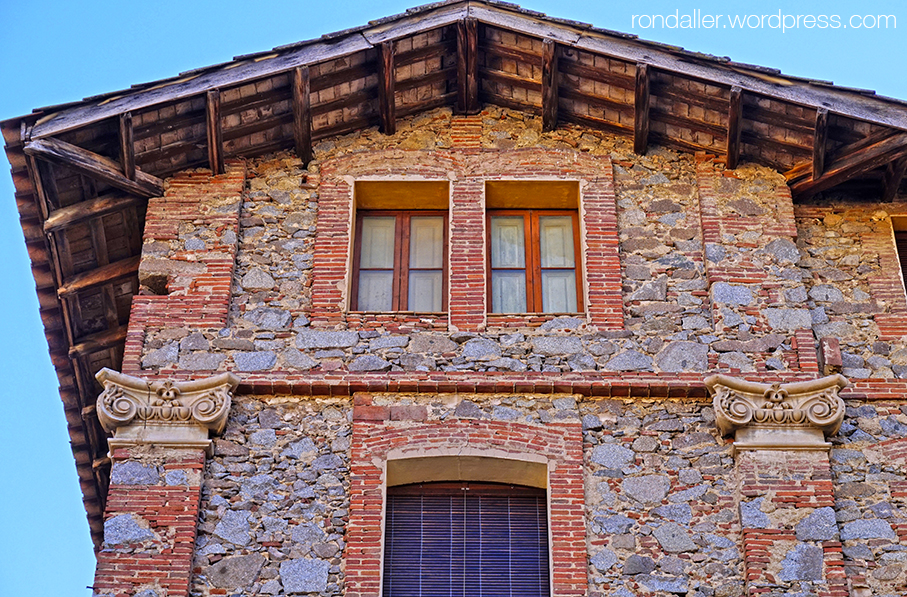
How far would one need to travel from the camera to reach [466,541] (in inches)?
492

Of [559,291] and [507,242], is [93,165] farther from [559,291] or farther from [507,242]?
[559,291]

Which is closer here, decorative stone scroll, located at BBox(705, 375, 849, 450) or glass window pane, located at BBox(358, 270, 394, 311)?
decorative stone scroll, located at BBox(705, 375, 849, 450)

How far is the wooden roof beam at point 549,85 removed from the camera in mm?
14555

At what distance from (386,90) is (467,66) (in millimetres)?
981

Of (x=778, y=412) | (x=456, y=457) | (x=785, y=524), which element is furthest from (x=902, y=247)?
(x=456, y=457)

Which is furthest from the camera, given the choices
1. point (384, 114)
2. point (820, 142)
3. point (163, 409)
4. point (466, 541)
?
point (384, 114)

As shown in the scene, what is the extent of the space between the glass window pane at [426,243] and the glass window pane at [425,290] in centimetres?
10

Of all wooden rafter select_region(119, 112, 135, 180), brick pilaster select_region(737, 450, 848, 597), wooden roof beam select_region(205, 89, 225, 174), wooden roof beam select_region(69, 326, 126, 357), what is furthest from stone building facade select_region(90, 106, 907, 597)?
wooden roof beam select_region(69, 326, 126, 357)

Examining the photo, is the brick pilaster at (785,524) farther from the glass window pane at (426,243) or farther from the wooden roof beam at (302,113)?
the wooden roof beam at (302,113)

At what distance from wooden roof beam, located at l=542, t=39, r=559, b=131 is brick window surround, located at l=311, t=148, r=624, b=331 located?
40cm

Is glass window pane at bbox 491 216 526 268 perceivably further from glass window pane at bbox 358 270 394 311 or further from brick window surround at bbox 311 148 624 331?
glass window pane at bbox 358 270 394 311

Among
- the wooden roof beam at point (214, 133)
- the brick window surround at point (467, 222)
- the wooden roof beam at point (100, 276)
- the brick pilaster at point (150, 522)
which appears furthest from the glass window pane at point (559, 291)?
the wooden roof beam at point (100, 276)

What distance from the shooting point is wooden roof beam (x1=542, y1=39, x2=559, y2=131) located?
1455 centimetres

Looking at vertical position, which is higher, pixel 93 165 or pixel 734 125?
pixel 734 125
